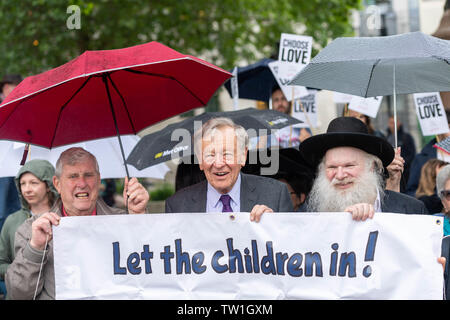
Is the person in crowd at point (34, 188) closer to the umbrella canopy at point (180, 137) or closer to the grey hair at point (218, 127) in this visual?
the umbrella canopy at point (180, 137)

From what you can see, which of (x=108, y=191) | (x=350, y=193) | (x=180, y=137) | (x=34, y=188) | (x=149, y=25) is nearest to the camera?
(x=350, y=193)

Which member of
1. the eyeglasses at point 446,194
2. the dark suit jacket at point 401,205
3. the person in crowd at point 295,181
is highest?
the person in crowd at point 295,181

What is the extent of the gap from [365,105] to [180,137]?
2385 millimetres

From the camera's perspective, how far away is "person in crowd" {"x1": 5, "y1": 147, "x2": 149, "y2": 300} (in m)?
4.46

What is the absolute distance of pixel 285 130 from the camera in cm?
816

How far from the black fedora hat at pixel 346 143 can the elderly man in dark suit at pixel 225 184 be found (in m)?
0.37

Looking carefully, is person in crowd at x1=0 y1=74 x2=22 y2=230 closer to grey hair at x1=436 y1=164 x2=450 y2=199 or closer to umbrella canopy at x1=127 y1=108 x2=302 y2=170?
umbrella canopy at x1=127 y1=108 x2=302 y2=170

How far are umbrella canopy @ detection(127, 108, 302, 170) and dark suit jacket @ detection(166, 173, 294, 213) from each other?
1040mm

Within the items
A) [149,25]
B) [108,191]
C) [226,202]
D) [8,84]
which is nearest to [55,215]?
[226,202]

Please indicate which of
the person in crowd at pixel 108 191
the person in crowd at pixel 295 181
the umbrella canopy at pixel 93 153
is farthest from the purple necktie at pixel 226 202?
the person in crowd at pixel 108 191

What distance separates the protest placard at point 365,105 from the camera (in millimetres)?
7559

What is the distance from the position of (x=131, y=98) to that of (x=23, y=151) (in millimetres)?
1646

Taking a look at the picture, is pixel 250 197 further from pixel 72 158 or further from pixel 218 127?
pixel 72 158
